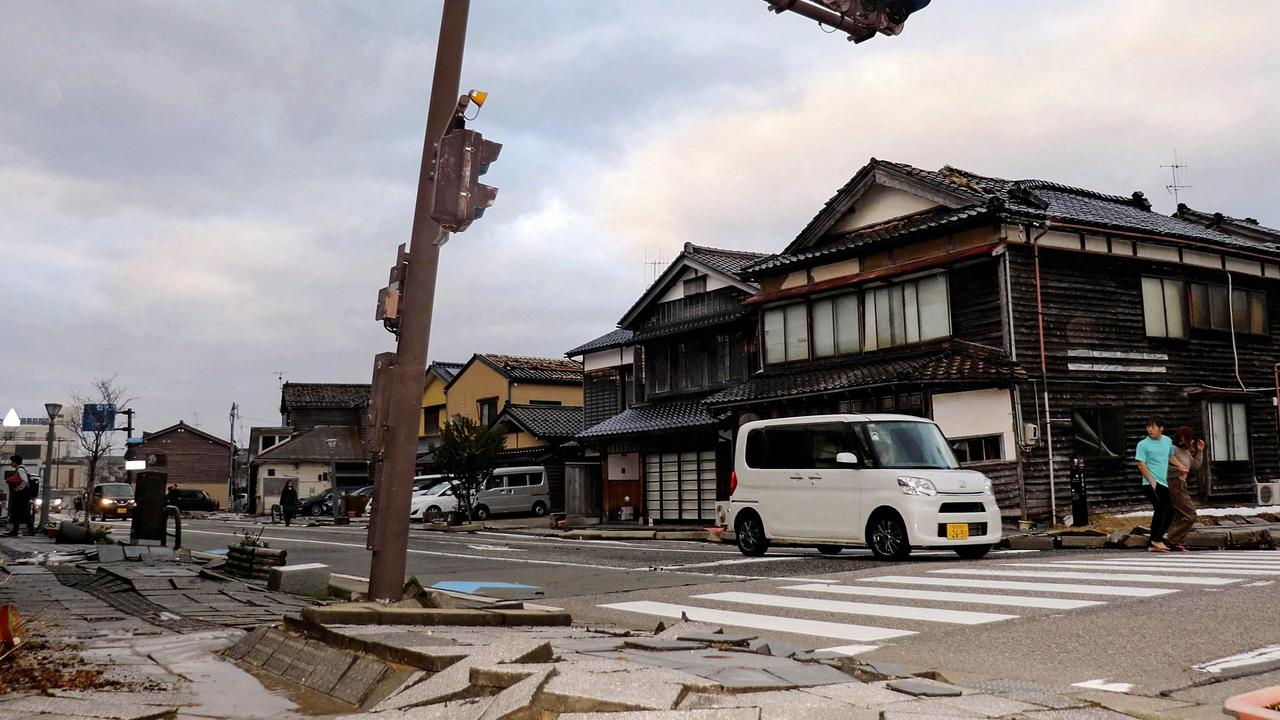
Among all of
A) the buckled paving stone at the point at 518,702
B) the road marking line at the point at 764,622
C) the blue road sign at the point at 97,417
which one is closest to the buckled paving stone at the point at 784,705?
the buckled paving stone at the point at 518,702

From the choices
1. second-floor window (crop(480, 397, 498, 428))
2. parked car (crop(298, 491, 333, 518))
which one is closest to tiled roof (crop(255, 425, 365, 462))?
parked car (crop(298, 491, 333, 518))

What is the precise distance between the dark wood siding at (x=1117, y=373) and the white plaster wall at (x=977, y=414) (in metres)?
0.39

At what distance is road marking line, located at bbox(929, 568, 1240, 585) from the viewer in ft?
28.6

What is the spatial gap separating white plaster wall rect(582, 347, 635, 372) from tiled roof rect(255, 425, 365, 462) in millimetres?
28848

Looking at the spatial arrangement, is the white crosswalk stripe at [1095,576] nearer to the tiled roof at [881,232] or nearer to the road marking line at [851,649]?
the road marking line at [851,649]

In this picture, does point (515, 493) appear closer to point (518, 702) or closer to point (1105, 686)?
point (1105, 686)

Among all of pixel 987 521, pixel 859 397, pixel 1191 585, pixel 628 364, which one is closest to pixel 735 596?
pixel 1191 585

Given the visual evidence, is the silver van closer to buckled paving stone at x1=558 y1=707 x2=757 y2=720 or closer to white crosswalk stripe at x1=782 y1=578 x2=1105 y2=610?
white crosswalk stripe at x1=782 y1=578 x2=1105 y2=610

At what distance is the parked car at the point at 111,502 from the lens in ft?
132

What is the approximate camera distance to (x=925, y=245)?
22.7 m

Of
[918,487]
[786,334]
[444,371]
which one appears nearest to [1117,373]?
[786,334]

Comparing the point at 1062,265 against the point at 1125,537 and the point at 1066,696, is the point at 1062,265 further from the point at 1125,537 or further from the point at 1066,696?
the point at 1066,696

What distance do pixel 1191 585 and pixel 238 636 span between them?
7707 millimetres

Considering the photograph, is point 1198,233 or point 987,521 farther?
point 1198,233
